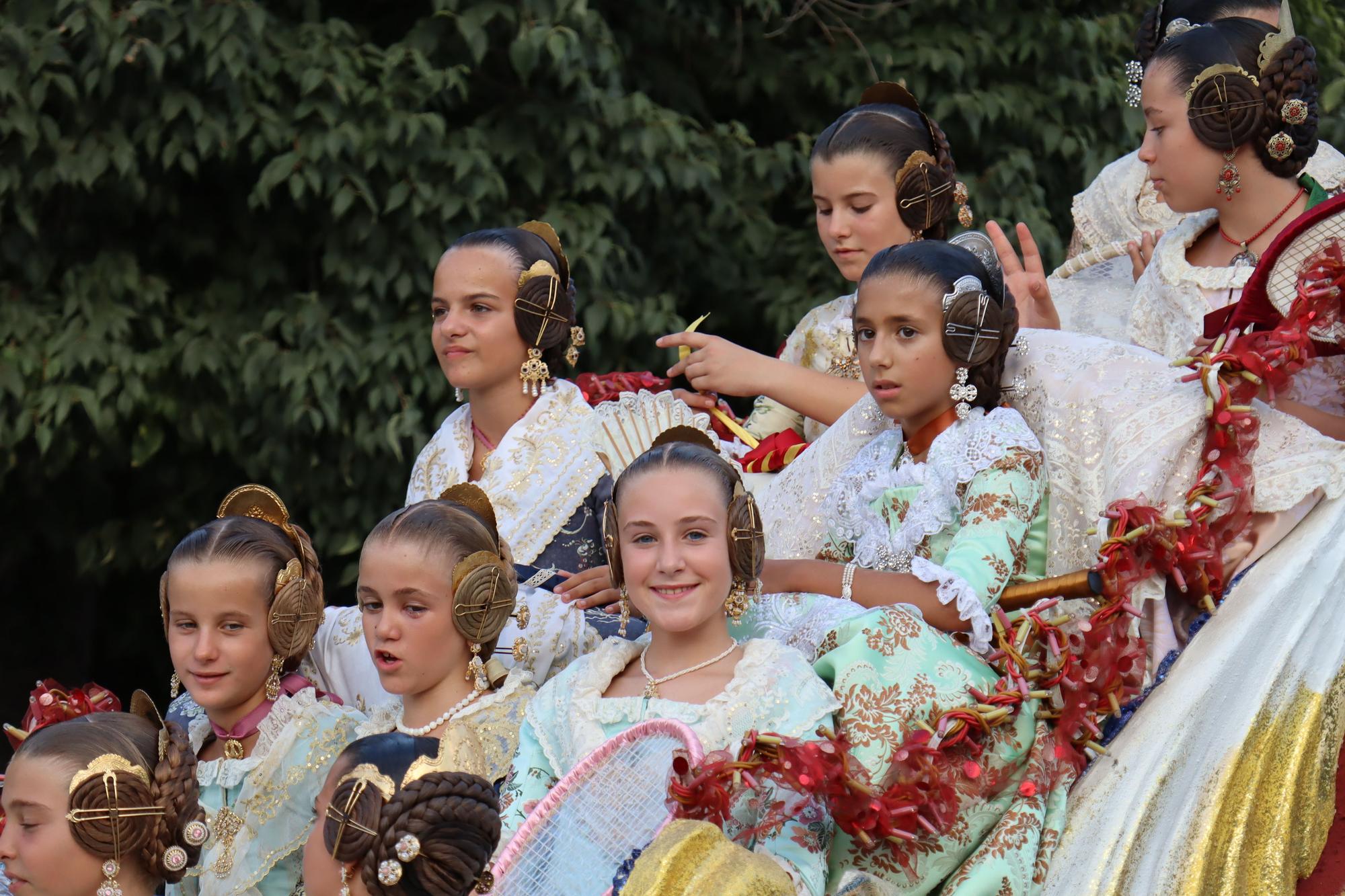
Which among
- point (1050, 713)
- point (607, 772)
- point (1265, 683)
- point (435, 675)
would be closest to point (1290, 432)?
point (1265, 683)

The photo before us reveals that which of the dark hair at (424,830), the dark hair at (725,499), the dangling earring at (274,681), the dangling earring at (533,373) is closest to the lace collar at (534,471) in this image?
the dangling earring at (533,373)

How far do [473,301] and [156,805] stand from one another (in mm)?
1658

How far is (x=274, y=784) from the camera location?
13.4ft

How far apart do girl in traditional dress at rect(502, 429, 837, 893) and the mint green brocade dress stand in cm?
11

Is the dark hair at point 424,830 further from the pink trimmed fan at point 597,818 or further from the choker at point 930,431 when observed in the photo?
the choker at point 930,431

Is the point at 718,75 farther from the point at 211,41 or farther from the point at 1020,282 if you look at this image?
the point at 1020,282

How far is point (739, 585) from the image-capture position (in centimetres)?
370

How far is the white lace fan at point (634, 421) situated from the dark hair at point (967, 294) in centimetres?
99

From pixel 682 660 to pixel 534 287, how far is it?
143 cm

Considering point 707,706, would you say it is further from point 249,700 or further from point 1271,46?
point 1271,46

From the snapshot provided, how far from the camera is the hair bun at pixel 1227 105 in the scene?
445cm

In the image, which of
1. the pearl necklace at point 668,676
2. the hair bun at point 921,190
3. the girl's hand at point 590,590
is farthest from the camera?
the hair bun at point 921,190

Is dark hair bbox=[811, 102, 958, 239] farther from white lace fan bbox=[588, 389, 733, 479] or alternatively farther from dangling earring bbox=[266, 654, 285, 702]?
dangling earring bbox=[266, 654, 285, 702]

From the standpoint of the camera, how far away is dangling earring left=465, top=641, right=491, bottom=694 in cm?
407
